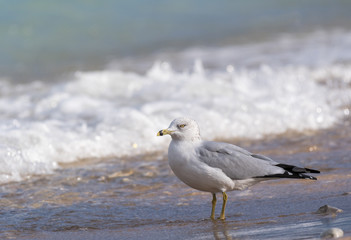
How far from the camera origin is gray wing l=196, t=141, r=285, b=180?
461 centimetres

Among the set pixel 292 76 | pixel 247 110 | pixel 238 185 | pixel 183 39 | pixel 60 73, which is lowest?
pixel 238 185

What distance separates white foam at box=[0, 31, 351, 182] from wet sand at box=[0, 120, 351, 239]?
0.45 m

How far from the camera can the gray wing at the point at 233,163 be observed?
4613mm

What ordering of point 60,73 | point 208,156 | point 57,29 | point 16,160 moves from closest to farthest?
point 208,156 < point 16,160 < point 60,73 < point 57,29

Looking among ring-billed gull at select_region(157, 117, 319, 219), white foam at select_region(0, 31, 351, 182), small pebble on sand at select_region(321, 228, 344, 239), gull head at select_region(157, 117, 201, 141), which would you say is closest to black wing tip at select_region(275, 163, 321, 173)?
ring-billed gull at select_region(157, 117, 319, 219)

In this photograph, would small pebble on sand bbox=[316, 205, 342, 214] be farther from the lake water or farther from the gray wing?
the gray wing

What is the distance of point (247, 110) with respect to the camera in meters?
8.45

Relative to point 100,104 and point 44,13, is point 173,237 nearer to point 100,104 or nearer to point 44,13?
point 100,104

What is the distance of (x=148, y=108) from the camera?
334 inches

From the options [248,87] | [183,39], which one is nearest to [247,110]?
[248,87]

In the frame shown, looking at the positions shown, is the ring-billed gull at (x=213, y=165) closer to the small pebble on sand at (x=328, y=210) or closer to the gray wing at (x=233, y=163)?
the gray wing at (x=233, y=163)

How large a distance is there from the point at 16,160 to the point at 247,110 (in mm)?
3220

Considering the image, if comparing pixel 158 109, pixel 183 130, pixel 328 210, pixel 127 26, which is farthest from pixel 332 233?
pixel 127 26

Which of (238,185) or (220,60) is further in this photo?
(220,60)
